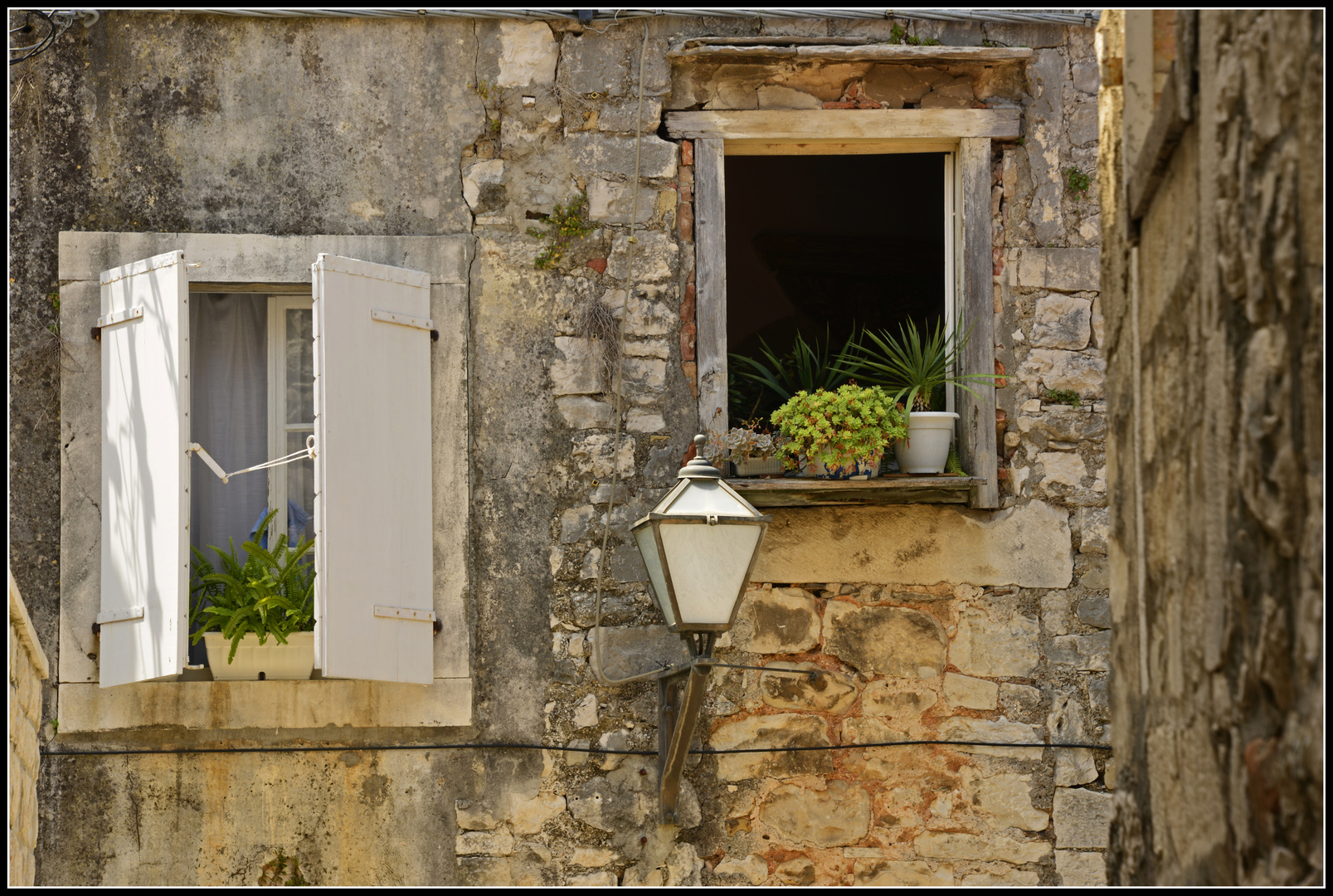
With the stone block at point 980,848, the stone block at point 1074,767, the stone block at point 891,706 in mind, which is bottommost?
the stone block at point 980,848

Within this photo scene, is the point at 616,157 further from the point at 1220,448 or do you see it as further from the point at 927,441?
the point at 1220,448

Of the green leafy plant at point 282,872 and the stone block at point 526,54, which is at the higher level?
the stone block at point 526,54

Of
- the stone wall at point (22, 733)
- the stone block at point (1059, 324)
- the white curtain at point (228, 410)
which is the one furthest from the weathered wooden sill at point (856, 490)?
the stone wall at point (22, 733)

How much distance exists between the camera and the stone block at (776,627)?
4.63 metres

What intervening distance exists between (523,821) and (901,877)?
135cm

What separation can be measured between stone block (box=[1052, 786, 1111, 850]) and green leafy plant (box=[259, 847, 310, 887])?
2646 millimetres

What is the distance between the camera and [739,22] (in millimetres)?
4867

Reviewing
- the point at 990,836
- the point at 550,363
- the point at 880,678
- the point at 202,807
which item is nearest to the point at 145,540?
the point at 202,807

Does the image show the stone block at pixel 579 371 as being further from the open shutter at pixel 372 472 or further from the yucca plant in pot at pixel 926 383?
the yucca plant in pot at pixel 926 383

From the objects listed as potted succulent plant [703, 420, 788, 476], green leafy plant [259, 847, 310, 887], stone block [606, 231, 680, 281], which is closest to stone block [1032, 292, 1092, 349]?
potted succulent plant [703, 420, 788, 476]

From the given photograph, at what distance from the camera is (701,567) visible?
153 inches

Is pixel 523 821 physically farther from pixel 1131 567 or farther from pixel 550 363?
pixel 1131 567

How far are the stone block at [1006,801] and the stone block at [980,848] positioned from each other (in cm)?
5

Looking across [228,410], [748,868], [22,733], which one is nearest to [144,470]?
[228,410]
